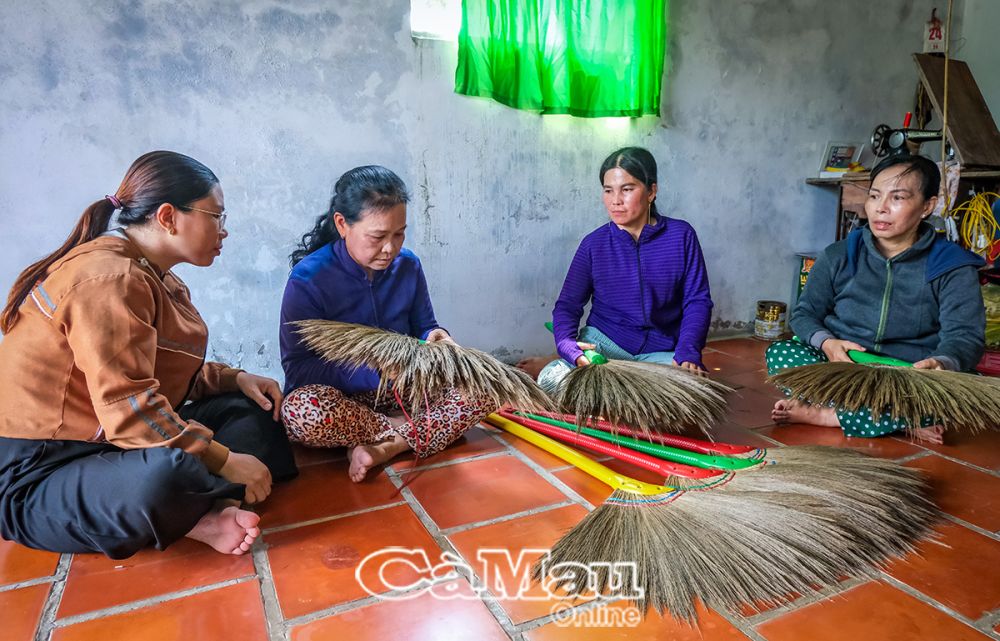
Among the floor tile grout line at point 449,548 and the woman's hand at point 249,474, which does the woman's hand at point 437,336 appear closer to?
the floor tile grout line at point 449,548

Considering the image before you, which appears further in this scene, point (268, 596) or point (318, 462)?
point (318, 462)

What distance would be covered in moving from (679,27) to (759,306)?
156cm

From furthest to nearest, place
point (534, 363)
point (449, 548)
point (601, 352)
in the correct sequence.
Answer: point (534, 363), point (601, 352), point (449, 548)

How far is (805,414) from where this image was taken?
2260 millimetres

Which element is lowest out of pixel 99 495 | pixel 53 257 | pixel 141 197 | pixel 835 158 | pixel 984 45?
pixel 99 495

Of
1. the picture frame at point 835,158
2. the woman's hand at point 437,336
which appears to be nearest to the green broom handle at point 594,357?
the woman's hand at point 437,336

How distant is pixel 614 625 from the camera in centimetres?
120

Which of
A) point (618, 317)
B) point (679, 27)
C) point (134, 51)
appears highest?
point (679, 27)

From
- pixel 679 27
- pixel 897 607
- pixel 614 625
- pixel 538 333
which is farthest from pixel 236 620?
pixel 679 27

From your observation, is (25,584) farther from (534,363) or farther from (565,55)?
(565,55)

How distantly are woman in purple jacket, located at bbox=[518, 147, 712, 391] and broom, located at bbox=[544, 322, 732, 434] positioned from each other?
0.21m

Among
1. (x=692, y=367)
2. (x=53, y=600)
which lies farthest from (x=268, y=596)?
(x=692, y=367)

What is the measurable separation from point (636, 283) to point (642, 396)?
63 cm

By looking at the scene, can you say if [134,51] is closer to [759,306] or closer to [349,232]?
[349,232]
